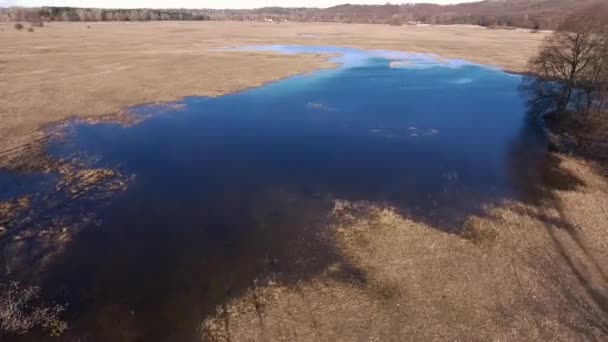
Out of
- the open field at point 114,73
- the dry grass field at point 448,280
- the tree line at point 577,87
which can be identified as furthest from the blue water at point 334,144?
the open field at point 114,73

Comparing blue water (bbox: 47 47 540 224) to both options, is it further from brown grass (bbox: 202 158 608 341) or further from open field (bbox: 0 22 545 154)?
open field (bbox: 0 22 545 154)

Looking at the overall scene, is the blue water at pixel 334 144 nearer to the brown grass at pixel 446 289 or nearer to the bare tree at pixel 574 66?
the brown grass at pixel 446 289

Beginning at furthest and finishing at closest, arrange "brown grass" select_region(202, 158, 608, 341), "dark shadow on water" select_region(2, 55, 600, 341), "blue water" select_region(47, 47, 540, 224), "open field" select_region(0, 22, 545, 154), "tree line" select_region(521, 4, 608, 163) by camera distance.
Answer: "open field" select_region(0, 22, 545, 154)
"tree line" select_region(521, 4, 608, 163)
"blue water" select_region(47, 47, 540, 224)
"dark shadow on water" select_region(2, 55, 600, 341)
"brown grass" select_region(202, 158, 608, 341)

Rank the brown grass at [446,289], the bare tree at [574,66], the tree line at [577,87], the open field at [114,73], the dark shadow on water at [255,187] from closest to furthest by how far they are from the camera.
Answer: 1. the brown grass at [446,289]
2. the dark shadow on water at [255,187]
3. the tree line at [577,87]
4. the bare tree at [574,66]
5. the open field at [114,73]

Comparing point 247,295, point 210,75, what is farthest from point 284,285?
point 210,75

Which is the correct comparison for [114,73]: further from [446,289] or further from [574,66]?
[574,66]

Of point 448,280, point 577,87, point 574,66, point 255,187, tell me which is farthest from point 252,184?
point 577,87

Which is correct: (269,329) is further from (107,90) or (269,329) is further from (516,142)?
(107,90)

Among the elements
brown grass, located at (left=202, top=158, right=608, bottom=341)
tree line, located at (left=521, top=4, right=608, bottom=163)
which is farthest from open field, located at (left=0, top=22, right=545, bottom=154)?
tree line, located at (left=521, top=4, right=608, bottom=163)
